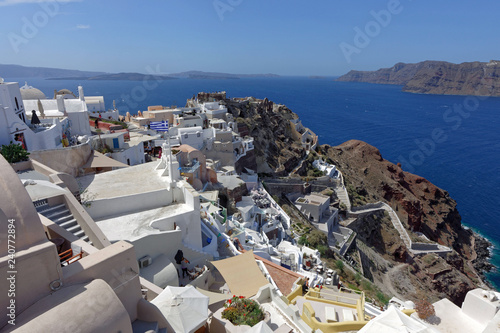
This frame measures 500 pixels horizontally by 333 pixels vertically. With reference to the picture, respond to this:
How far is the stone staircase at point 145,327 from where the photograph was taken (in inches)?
352

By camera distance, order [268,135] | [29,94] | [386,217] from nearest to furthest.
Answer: [29,94], [386,217], [268,135]

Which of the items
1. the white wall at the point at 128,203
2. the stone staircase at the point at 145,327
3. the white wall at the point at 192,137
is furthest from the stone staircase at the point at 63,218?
the white wall at the point at 192,137

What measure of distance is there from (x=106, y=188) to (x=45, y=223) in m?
8.19

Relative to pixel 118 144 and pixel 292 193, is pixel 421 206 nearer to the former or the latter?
pixel 292 193

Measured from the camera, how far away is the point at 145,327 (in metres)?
9.10

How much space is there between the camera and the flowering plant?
37.0 feet

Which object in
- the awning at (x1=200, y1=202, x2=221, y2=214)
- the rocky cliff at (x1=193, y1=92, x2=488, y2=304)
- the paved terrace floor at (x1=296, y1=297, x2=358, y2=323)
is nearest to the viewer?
the paved terrace floor at (x1=296, y1=297, x2=358, y2=323)

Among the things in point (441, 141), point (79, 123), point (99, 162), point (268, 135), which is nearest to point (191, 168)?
point (99, 162)

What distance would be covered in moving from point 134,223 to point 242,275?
622 centimetres

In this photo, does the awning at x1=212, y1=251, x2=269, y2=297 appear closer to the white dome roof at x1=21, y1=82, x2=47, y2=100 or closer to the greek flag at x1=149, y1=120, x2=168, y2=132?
the greek flag at x1=149, y1=120, x2=168, y2=132

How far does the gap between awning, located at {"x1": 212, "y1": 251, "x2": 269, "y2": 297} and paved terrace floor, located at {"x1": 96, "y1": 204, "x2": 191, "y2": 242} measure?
3.71 metres

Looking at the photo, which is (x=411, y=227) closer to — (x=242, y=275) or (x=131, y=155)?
(x=242, y=275)

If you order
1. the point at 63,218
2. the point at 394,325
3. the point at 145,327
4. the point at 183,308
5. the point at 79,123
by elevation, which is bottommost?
the point at 183,308

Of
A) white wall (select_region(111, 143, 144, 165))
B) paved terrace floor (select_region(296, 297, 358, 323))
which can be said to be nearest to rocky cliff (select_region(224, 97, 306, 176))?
white wall (select_region(111, 143, 144, 165))
